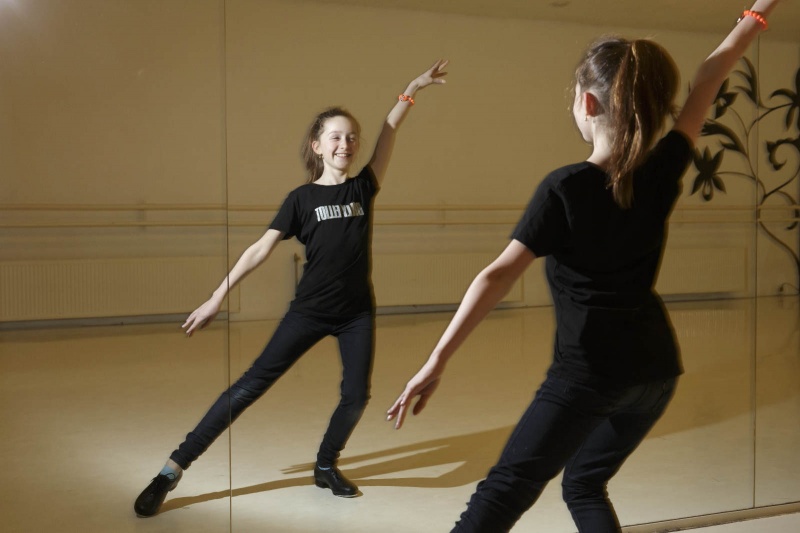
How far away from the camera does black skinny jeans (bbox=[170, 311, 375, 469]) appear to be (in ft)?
7.67

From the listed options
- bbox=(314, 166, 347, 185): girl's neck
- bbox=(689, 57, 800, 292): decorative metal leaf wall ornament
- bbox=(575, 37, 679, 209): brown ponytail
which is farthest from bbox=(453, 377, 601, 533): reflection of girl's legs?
bbox=(689, 57, 800, 292): decorative metal leaf wall ornament

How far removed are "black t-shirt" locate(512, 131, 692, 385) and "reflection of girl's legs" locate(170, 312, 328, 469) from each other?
0.88 metres

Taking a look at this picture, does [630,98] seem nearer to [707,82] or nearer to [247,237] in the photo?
[707,82]

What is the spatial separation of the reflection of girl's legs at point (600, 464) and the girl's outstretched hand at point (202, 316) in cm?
106

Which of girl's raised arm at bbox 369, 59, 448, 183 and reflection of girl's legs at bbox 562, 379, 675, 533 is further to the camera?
girl's raised arm at bbox 369, 59, 448, 183

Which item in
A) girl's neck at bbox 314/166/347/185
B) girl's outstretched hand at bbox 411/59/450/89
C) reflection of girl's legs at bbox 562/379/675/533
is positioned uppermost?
girl's outstretched hand at bbox 411/59/450/89


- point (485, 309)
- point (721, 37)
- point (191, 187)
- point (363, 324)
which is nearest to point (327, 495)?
point (363, 324)

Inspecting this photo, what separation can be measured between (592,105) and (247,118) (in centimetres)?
103

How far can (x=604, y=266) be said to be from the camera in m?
1.58

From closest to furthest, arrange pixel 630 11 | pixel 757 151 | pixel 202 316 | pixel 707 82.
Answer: pixel 707 82 → pixel 202 316 → pixel 630 11 → pixel 757 151

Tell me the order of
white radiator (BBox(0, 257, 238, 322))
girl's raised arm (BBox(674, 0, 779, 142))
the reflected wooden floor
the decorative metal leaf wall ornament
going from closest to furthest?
1. girl's raised arm (BBox(674, 0, 779, 142))
2. white radiator (BBox(0, 257, 238, 322))
3. the reflected wooden floor
4. the decorative metal leaf wall ornament

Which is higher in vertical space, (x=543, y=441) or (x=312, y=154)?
(x=312, y=154)

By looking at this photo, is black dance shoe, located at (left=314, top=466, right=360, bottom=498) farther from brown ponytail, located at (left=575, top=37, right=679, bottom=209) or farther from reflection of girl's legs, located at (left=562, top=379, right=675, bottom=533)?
brown ponytail, located at (left=575, top=37, right=679, bottom=209)

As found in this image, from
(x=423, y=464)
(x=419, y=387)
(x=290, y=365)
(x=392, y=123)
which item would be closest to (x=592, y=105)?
(x=419, y=387)
